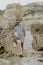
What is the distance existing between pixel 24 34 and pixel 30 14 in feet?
2.46

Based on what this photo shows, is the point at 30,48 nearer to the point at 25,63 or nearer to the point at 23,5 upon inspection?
the point at 25,63

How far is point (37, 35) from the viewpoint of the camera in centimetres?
779

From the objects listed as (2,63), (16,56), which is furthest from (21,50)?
(2,63)

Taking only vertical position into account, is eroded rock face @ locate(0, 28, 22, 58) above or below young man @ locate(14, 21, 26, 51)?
below

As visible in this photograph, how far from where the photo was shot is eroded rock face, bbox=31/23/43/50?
7.71 metres

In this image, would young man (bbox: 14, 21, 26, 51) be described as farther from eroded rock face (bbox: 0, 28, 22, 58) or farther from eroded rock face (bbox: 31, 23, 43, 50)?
eroded rock face (bbox: 31, 23, 43, 50)

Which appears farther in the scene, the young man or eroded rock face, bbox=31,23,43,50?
the young man

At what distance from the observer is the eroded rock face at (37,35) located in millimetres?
7715

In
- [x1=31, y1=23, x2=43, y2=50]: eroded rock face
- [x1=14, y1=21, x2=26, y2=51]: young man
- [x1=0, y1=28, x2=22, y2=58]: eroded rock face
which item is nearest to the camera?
[x1=31, y1=23, x2=43, y2=50]: eroded rock face

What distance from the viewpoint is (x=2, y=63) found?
7.55 meters

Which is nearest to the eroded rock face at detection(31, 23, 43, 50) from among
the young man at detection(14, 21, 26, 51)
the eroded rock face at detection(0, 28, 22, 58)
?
the young man at detection(14, 21, 26, 51)

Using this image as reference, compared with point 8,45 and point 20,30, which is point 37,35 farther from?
point 8,45

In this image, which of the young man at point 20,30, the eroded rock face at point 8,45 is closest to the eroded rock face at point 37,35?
the young man at point 20,30

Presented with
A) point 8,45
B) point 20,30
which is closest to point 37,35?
point 20,30
